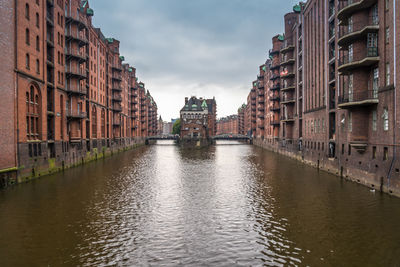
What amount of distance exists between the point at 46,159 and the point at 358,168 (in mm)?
34033

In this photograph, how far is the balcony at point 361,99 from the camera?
24.9 metres

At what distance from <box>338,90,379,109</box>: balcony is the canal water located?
24.8 ft

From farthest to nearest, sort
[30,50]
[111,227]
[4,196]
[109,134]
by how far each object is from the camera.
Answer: [109,134] → [30,50] → [4,196] → [111,227]

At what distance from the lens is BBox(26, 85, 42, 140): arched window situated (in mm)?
30594

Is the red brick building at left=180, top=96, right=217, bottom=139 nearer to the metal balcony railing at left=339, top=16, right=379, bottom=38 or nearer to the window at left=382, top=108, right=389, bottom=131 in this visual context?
the metal balcony railing at left=339, top=16, right=379, bottom=38

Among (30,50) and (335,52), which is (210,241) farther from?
(335,52)

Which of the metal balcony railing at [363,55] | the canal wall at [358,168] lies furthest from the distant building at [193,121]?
the metal balcony railing at [363,55]

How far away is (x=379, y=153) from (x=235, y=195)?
12393 millimetres

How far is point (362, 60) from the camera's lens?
81.9 feet

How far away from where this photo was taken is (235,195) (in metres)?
24.7

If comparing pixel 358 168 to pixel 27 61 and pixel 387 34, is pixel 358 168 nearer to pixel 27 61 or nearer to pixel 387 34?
pixel 387 34

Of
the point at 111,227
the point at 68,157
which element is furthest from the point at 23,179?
the point at 111,227

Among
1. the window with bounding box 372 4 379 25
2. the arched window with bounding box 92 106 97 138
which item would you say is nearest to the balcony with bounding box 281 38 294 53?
the window with bounding box 372 4 379 25

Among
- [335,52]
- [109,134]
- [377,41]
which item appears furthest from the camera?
[109,134]
